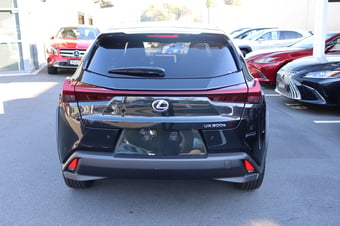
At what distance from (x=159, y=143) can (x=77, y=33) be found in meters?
10.7

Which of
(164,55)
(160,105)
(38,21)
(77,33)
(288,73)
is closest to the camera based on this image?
(160,105)

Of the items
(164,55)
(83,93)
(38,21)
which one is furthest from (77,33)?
(83,93)

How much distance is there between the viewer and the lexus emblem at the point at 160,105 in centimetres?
275

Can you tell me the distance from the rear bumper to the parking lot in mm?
472

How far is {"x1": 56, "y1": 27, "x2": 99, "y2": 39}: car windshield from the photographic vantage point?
12.4m

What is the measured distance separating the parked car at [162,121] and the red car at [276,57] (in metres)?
6.43

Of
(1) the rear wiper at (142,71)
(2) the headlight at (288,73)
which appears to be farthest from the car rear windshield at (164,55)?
(2) the headlight at (288,73)

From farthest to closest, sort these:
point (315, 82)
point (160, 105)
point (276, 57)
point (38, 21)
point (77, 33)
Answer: point (38, 21) < point (77, 33) < point (276, 57) < point (315, 82) < point (160, 105)

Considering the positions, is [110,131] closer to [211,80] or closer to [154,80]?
[154,80]

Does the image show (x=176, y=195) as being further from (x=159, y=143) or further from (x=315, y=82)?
→ (x=315, y=82)

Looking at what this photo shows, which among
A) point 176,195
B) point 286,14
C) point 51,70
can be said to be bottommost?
point 176,195

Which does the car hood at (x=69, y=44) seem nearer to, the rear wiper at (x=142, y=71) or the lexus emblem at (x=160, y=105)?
the rear wiper at (x=142, y=71)

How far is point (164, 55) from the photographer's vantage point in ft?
10.3

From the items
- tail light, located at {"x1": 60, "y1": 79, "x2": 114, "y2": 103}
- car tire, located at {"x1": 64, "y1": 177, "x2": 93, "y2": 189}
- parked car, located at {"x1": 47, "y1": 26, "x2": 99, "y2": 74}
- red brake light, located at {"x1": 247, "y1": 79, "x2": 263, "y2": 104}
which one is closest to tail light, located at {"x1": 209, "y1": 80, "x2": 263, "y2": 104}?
red brake light, located at {"x1": 247, "y1": 79, "x2": 263, "y2": 104}
